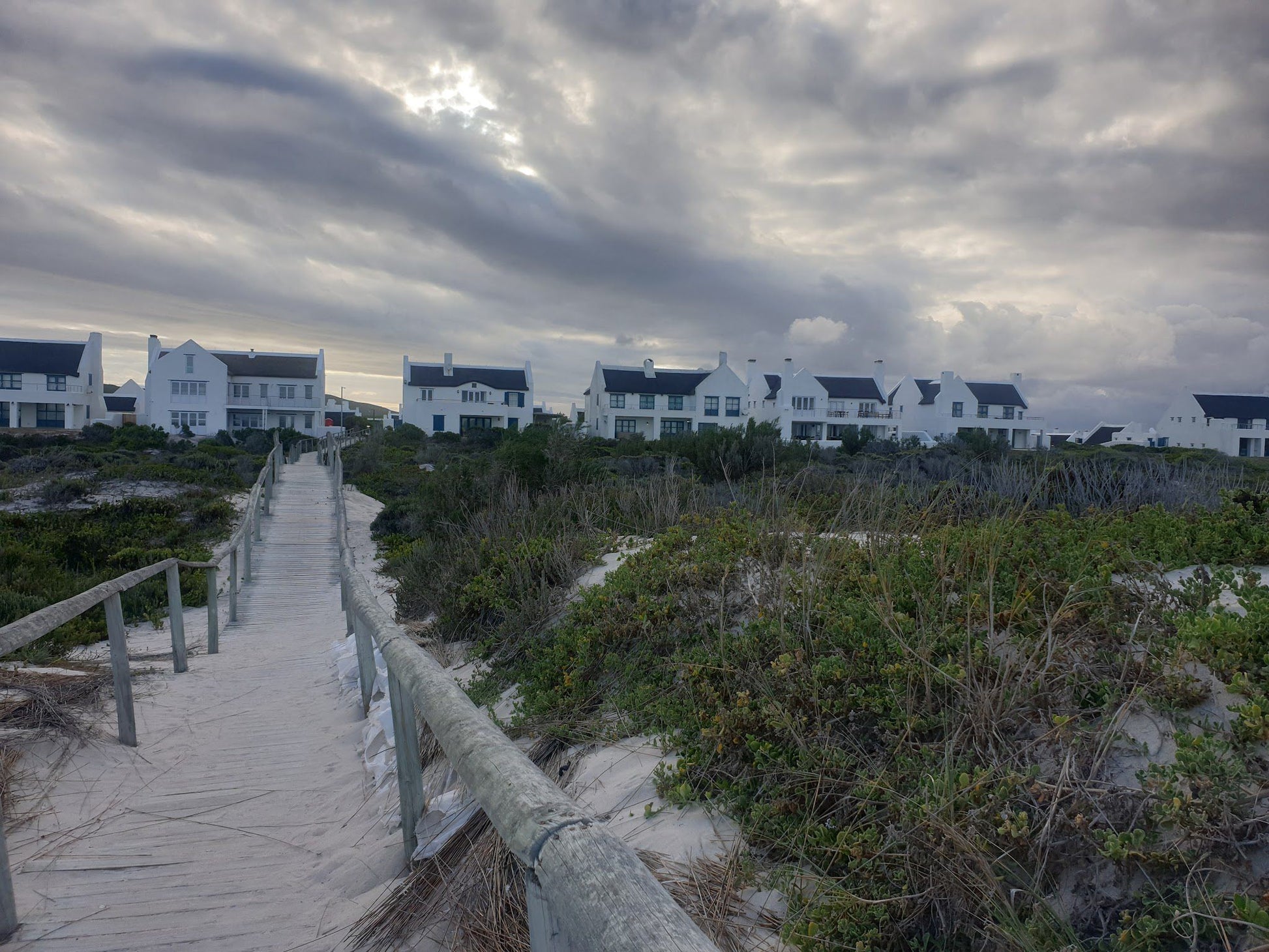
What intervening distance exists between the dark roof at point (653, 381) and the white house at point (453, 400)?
827 centimetres

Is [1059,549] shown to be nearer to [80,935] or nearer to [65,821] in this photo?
[80,935]

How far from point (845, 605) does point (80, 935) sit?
3582 mm

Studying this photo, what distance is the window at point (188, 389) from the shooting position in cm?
6034

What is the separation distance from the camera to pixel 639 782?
3816 millimetres

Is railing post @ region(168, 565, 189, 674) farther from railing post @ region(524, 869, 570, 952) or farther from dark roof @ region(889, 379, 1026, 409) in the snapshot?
dark roof @ region(889, 379, 1026, 409)

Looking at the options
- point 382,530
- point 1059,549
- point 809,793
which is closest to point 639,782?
point 809,793

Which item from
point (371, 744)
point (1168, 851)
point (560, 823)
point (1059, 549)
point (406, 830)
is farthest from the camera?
point (371, 744)

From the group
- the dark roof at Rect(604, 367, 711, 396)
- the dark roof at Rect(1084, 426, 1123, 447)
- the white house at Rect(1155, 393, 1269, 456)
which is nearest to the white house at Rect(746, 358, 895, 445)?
the dark roof at Rect(604, 367, 711, 396)

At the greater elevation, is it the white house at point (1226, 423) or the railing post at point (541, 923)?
the white house at point (1226, 423)

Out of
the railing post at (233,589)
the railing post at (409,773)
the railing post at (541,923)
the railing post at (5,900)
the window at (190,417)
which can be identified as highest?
the window at (190,417)

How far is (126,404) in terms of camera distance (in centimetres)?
8662

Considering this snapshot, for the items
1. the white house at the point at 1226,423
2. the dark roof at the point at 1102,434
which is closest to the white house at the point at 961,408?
the white house at the point at 1226,423

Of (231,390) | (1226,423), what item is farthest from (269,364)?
(1226,423)

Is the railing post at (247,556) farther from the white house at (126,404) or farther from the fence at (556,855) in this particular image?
the white house at (126,404)
